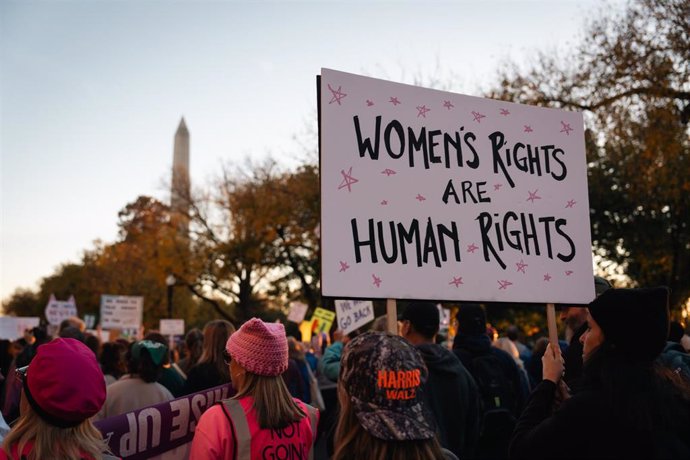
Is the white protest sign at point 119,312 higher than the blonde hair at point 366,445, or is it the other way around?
the white protest sign at point 119,312

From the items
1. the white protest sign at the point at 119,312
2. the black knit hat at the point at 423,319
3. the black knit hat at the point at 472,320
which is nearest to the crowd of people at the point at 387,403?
the black knit hat at the point at 423,319

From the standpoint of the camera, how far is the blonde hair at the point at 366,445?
7.26 feet

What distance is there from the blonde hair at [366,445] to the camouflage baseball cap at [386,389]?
3cm

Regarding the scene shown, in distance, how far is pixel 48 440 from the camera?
2617mm

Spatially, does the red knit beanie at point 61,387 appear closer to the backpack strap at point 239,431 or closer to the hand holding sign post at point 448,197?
the backpack strap at point 239,431

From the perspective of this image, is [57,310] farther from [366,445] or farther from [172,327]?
[366,445]

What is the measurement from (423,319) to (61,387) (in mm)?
2441

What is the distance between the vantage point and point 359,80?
4.05 m

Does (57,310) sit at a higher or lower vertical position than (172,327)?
higher

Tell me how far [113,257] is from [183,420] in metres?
47.1

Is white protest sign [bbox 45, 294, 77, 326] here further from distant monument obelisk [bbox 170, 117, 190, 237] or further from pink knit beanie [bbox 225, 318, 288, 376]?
pink knit beanie [bbox 225, 318, 288, 376]

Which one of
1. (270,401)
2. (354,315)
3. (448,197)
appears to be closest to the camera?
(270,401)

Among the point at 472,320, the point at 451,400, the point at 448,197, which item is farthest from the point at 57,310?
the point at 448,197

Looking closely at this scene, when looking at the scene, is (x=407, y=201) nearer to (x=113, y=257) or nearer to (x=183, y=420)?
(x=183, y=420)
